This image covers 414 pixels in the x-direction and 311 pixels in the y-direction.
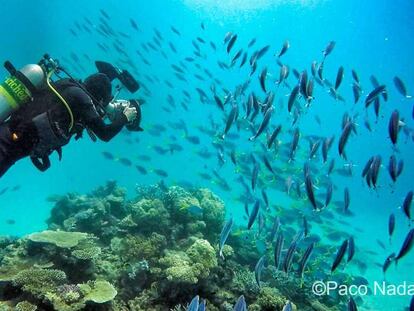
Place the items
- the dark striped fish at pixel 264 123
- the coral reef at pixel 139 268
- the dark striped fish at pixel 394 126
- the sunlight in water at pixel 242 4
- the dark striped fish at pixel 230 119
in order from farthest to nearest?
1. the sunlight in water at pixel 242 4
2. the dark striped fish at pixel 230 119
3. the dark striped fish at pixel 264 123
4. the coral reef at pixel 139 268
5. the dark striped fish at pixel 394 126

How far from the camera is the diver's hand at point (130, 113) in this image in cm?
586

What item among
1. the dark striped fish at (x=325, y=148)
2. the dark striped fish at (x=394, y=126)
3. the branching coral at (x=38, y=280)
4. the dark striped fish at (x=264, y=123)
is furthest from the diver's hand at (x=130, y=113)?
the dark striped fish at (x=394, y=126)

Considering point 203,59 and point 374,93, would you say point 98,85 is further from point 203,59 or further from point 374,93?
point 203,59

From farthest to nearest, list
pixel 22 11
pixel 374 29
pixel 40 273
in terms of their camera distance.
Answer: pixel 374 29, pixel 22 11, pixel 40 273

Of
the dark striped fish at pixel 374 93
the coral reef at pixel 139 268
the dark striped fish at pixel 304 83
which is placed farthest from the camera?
the dark striped fish at pixel 304 83

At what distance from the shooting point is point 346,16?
5691 cm

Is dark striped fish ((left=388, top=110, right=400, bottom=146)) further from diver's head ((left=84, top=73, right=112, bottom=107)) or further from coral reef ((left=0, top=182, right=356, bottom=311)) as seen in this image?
diver's head ((left=84, top=73, right=112, bottom=107))

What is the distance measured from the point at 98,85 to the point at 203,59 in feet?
159

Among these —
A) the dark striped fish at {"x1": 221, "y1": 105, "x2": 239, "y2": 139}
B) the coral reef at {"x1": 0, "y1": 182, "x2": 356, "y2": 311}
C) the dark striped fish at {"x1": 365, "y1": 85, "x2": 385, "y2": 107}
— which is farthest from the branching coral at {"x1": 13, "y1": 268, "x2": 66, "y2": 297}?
the dark striped fish at {"x1": 365, "y1": 85, "x2": 385, "y2": 107}

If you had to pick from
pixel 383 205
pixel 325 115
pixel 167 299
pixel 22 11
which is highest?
pixel 325 115

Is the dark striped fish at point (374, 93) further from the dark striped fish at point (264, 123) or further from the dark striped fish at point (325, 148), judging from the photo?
the dark striped fish at point (264, 123)

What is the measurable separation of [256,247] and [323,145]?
13.5ft

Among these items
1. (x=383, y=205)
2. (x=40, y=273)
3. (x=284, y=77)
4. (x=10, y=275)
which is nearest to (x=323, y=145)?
(x=284, y=77)

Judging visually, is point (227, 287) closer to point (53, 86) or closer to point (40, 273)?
point (40, 273)
